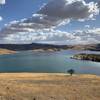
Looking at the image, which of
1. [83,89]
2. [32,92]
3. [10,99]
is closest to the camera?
[10,99]

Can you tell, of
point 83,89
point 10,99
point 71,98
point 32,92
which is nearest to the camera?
point 10,99

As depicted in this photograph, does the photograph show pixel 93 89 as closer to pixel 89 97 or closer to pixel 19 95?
pixel 89 97

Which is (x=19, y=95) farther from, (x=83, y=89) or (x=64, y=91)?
(x=83, y=89)

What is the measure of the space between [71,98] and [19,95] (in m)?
4.73

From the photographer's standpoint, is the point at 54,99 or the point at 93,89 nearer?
the point at 54,99

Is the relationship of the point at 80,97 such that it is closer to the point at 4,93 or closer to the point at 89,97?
the point at 89,97

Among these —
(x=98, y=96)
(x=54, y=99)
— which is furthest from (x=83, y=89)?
(x=54, y=99)

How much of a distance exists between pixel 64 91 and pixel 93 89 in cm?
358

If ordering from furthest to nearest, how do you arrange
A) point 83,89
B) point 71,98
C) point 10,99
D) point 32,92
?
point 83,89, point 32,92, point 71,98, point 10,99

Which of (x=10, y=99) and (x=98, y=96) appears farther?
(x=98, y=96)

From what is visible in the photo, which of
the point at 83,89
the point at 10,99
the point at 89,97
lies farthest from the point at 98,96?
the point at 10,99

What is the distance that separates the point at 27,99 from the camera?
20.0 meters

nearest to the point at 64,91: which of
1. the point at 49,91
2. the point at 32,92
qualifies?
the point at 49,91

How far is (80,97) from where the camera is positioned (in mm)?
21641
